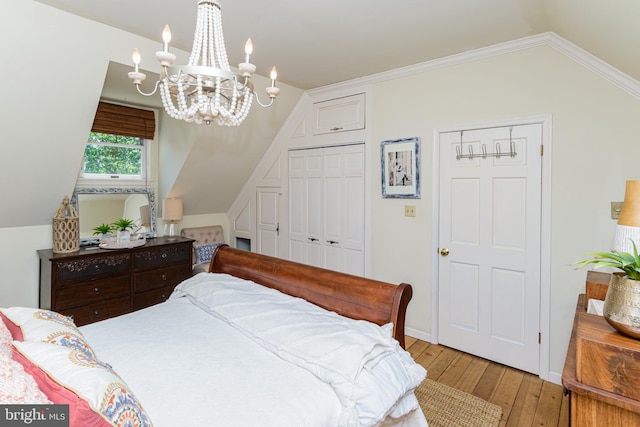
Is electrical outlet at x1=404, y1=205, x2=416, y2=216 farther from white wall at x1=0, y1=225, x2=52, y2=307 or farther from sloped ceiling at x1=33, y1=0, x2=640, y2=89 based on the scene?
white wall at x1=0, y1=225, x2=52, y2=307

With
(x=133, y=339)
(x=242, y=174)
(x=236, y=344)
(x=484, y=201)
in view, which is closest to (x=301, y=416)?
(x=236, y=344)

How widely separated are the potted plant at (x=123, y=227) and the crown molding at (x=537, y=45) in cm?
294

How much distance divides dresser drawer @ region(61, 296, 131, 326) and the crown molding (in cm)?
326

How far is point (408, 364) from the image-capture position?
1.51 meters

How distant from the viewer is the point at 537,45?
251 cm

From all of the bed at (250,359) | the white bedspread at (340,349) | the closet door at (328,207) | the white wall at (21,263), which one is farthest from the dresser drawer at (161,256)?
the white bedspread at (340,349)

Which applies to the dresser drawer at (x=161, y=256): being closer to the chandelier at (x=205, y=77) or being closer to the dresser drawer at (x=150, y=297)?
the dresser drawer at (x=150, y=297)

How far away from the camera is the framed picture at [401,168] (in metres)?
3.12

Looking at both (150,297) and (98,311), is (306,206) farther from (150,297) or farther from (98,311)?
(98,311)

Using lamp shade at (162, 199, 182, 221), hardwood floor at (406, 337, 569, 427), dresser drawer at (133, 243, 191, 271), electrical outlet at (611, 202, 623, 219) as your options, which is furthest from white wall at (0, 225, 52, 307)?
electrical outlet at (611, 202, 623, 219)

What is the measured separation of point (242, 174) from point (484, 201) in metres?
2.84

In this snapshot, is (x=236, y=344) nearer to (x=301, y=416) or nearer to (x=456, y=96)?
(x=301, y=416)

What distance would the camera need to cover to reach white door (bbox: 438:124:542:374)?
262 cm

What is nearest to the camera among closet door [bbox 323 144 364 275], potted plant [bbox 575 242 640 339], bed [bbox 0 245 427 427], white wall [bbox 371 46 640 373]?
potted plant [bbox 575 242 640 339]
